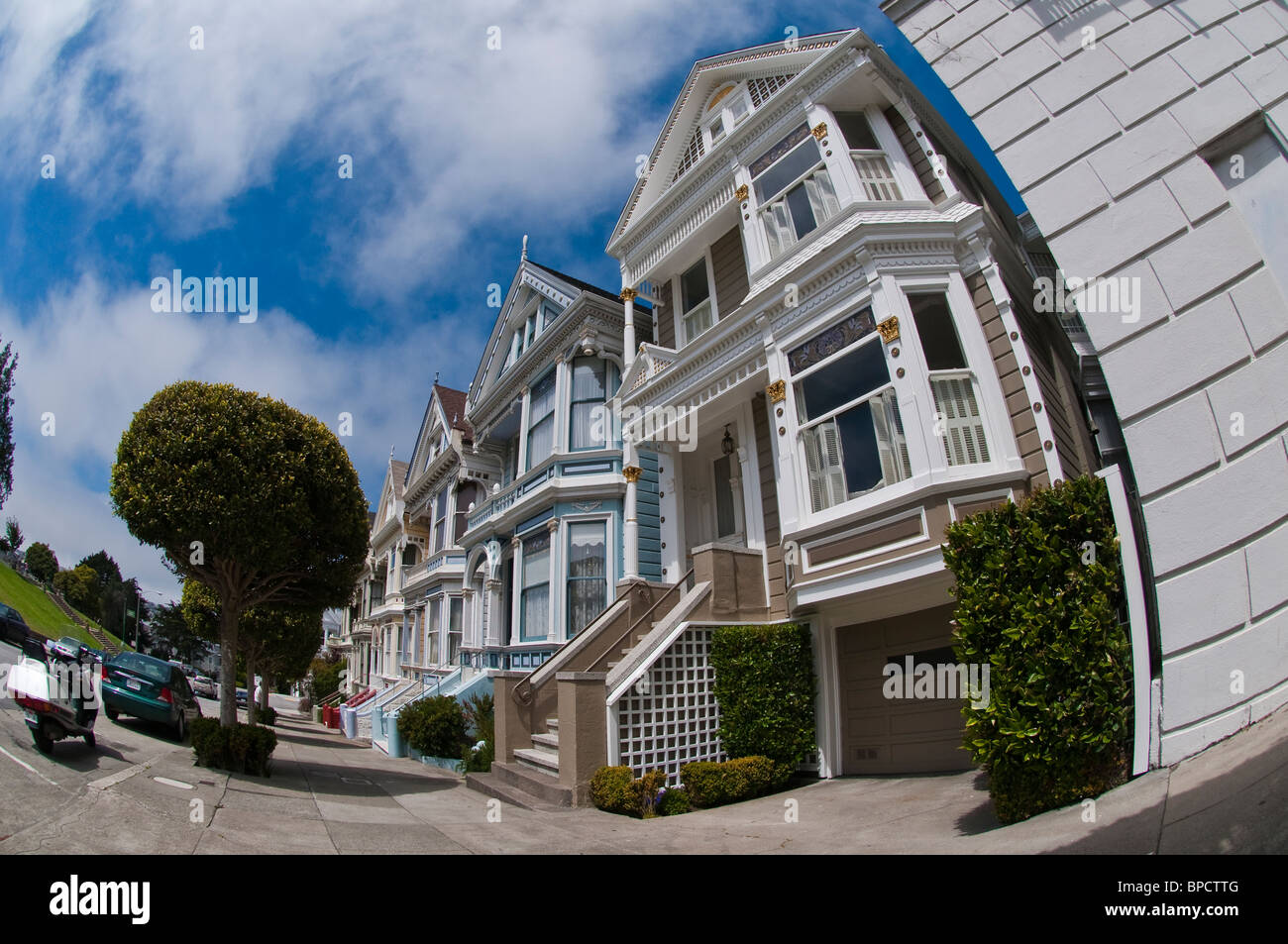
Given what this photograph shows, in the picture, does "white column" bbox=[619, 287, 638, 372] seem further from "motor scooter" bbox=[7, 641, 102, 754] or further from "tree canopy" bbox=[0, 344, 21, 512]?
"tree canopy" bbox=[0, 344, 21, 512]

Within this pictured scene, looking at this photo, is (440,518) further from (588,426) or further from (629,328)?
(629,328)

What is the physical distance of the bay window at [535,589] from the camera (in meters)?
16.6

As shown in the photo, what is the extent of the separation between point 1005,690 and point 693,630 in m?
4.94

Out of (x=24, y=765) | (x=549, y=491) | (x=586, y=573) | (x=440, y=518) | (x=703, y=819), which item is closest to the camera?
(x=24, y=765)

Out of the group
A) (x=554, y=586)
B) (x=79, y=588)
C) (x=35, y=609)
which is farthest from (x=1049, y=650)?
(x=79, y=588)

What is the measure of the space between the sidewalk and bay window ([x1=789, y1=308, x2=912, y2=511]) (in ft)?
12.7

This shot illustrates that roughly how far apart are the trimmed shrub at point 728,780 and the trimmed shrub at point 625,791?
1.50ft

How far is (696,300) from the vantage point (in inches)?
567

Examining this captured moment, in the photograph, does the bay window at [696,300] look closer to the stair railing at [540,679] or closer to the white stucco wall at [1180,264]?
the stair railing at [540,679]

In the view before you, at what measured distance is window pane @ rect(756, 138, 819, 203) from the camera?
11258 millimetres

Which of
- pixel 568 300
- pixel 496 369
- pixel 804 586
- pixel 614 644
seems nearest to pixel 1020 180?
pixel 804 586

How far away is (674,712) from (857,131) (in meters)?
10.0

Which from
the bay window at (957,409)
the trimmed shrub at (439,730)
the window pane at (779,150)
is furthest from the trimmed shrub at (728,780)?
the window pane at (779,150)
